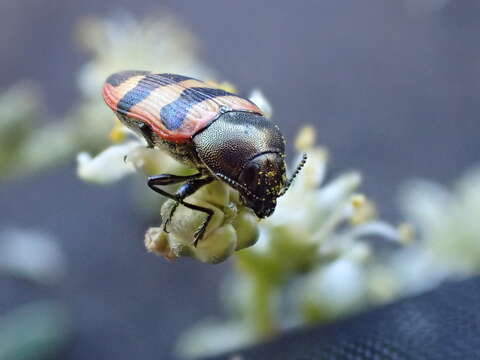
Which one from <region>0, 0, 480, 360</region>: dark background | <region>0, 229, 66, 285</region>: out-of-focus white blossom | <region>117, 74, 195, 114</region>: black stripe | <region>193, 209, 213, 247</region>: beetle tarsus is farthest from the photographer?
<region>0, 0, 480, 360</region>: dark background

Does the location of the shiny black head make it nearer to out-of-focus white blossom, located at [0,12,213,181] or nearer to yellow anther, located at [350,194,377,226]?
yellow anther, located at [350,194,377,226]

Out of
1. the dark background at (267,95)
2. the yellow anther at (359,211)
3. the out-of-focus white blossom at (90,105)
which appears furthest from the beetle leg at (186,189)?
the dark background at (267,95)

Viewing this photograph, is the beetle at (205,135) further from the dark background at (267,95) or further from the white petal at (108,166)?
the dark background at (267,95)

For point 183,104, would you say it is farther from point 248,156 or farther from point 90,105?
point 90,105

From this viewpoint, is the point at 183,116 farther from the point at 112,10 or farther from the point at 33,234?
the point at 112,10

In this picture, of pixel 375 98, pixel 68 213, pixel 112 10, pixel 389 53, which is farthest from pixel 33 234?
pixel 389 53

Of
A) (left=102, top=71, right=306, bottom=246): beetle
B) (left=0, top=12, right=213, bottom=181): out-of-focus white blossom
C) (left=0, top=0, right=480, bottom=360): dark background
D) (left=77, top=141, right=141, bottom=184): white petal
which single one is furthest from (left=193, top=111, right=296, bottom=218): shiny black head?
(left=0, top=0, right=480, bottom=360): dark background

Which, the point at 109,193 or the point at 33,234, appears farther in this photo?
the point at 109,193

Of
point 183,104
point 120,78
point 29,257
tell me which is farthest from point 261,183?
point 29,257
